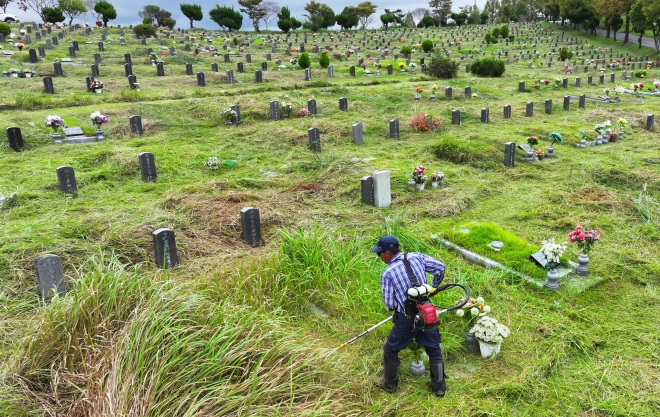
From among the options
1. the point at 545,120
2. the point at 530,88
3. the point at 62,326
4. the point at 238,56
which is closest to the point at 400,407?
the point at 62,326

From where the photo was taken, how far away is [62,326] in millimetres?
3988

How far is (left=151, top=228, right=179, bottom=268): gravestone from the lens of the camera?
247 inches

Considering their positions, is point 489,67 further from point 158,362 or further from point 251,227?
point 158,362

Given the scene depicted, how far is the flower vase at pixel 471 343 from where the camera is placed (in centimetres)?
486

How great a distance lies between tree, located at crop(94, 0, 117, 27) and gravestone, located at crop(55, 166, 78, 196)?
4031 cm

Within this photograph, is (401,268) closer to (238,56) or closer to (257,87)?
(257,87)

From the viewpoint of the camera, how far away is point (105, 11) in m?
43.8

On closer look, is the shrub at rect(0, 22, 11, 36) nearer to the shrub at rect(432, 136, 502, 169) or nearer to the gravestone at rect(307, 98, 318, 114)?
the gravestone at rect(307, 98, 318, 114)

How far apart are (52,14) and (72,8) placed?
4.20 meters

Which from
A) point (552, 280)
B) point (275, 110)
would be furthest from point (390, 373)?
point (275, 110)

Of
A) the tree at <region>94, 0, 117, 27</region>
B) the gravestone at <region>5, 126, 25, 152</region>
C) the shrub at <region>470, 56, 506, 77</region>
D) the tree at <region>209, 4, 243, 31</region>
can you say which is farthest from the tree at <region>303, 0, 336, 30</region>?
the gravestone at <region>5, 126, 25, 152</region>

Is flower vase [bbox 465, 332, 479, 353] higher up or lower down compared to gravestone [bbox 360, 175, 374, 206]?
lower down

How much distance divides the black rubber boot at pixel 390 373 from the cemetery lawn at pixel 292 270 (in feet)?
0.34

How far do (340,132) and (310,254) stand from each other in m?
8.44
